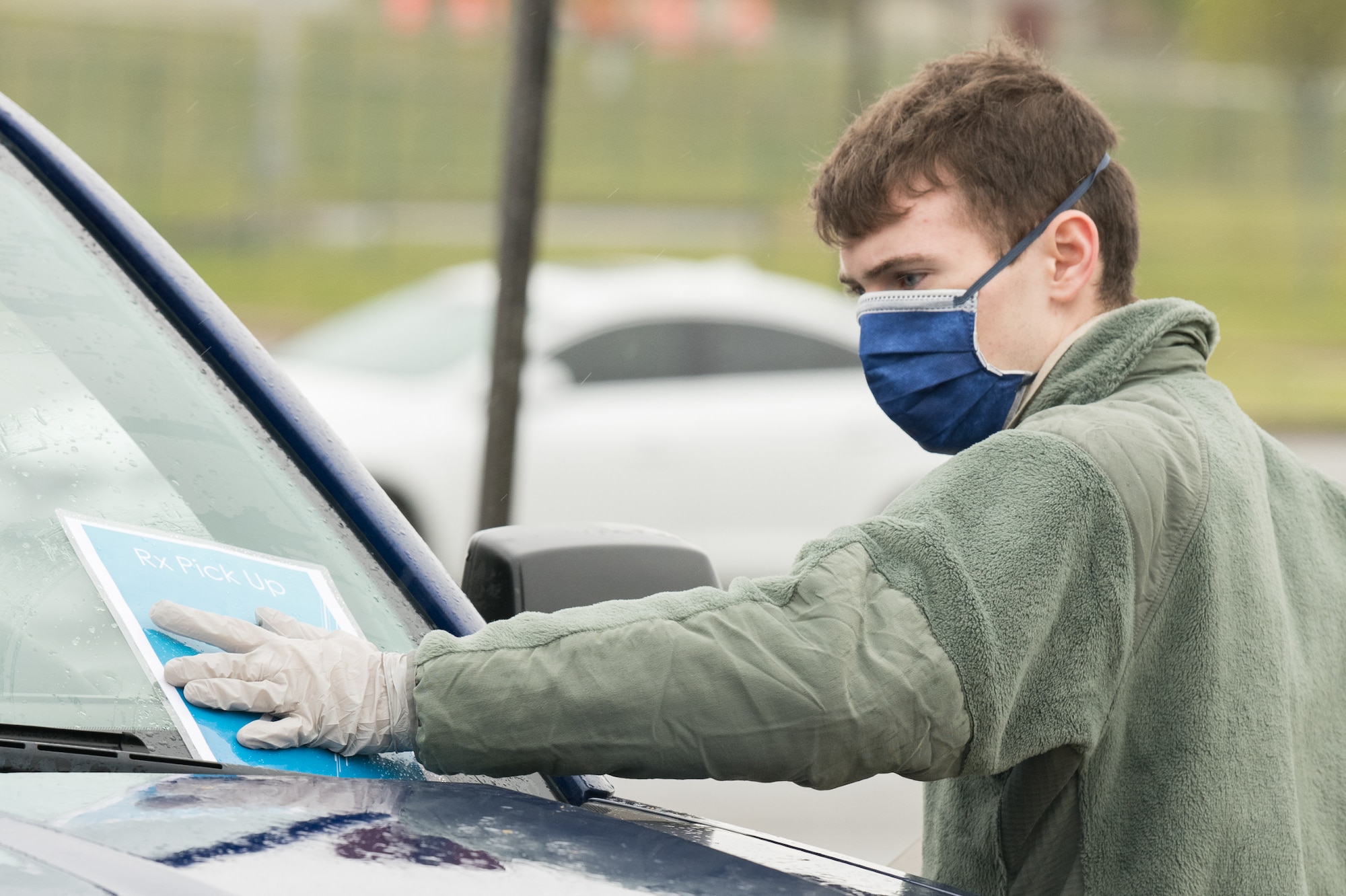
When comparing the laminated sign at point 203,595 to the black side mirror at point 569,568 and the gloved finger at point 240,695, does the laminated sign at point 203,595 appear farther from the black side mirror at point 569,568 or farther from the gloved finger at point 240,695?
the black side mirror at point 569,568

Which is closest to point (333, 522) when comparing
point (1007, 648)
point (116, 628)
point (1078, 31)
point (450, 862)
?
point (116, 628)

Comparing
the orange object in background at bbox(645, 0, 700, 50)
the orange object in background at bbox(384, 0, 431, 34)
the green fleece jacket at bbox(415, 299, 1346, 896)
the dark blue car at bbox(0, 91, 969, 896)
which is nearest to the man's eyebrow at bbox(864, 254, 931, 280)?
the green fleece jacket at bbox(415, 299, 1346, 896)

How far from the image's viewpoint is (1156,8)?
41.7 meters

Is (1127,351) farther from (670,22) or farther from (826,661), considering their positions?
(670,22)

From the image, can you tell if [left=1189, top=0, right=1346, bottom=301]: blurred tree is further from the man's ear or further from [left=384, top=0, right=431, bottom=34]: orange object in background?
the man's ear

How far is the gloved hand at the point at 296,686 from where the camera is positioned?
1.62 m

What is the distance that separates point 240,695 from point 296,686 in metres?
0.05

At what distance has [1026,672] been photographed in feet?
5.27

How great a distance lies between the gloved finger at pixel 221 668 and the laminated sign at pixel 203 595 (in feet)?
0.08

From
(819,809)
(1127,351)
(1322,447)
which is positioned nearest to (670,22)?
(1322,447)

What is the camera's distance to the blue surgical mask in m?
2.10

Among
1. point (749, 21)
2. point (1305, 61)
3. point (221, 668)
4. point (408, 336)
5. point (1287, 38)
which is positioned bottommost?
point (221, 668)

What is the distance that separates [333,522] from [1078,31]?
41.4m

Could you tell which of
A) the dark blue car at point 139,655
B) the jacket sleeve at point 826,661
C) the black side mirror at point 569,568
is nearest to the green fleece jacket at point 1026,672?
the jacket sleeve at point 826,661
